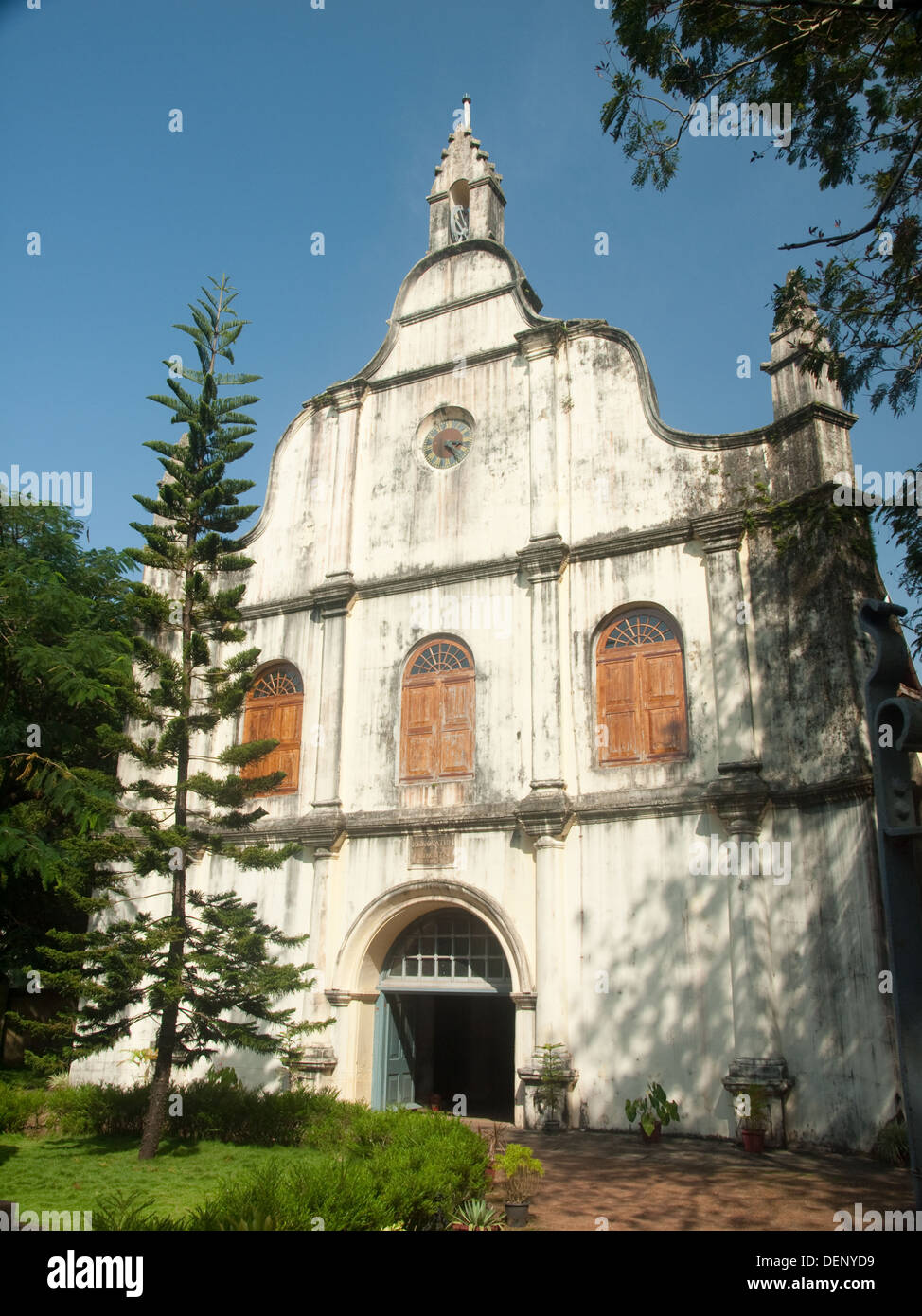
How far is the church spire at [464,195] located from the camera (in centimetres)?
1559

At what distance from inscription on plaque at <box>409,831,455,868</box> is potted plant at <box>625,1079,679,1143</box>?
358 cm

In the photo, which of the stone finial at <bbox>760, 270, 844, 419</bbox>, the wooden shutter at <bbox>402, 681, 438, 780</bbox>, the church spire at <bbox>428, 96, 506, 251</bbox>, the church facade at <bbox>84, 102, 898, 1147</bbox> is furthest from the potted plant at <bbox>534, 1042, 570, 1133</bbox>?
the church spire at <bbox>428, 96, 506, 251</bbox>

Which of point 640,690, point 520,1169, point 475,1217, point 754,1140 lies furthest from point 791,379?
point 475,1217

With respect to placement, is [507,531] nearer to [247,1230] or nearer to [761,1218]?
[761,1218]

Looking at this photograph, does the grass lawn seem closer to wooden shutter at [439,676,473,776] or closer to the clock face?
wooden shutter at [439,676,473,776]

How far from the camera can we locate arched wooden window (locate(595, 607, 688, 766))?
38.5ft

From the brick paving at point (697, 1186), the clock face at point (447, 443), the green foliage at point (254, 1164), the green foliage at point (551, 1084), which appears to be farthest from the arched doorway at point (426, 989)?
the clock face at point (447, 443)

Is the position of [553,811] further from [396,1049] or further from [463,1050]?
[463,1050]

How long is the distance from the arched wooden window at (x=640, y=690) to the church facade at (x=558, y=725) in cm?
3

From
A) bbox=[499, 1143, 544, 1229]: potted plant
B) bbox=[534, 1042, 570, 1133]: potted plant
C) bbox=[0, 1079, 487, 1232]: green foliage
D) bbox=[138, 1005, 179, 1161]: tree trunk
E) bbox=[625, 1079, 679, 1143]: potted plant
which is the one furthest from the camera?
bbox=[534, 1042, 570, 1133]: potted plant

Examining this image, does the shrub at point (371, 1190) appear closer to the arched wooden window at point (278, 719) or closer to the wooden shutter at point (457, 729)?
the wooden shutter at point (457, 729)

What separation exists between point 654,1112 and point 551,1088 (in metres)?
1.12

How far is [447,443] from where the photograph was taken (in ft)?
47.5
